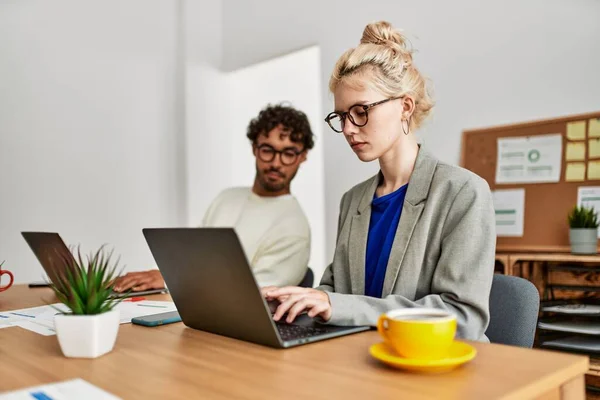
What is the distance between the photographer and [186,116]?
3957mm

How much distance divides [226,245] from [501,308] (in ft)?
2.54

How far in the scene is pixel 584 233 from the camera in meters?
2.14

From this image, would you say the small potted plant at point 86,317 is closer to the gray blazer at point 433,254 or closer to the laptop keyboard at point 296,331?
the laptop keyboard at point 296,331

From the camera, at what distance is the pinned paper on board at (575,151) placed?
2.33 metres

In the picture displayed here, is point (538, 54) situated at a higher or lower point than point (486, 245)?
higher

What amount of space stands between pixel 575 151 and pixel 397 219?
48.2 inches

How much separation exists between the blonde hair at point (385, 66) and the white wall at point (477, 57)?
3.76ft

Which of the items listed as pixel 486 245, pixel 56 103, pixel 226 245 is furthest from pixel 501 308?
pixel 56 103

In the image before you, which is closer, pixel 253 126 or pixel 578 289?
pixel 578 289

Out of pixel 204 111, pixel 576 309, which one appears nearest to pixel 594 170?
pixel 576 309

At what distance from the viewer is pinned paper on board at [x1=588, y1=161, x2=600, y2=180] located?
7.46 ft

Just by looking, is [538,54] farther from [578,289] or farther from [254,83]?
[254,83]

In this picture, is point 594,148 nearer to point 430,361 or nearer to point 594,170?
point 594,170

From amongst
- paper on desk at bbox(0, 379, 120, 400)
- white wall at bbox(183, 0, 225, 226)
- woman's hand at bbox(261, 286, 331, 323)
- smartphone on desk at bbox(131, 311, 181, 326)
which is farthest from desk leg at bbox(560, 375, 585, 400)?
white wall at bbox(183, 0, 225, 226)
